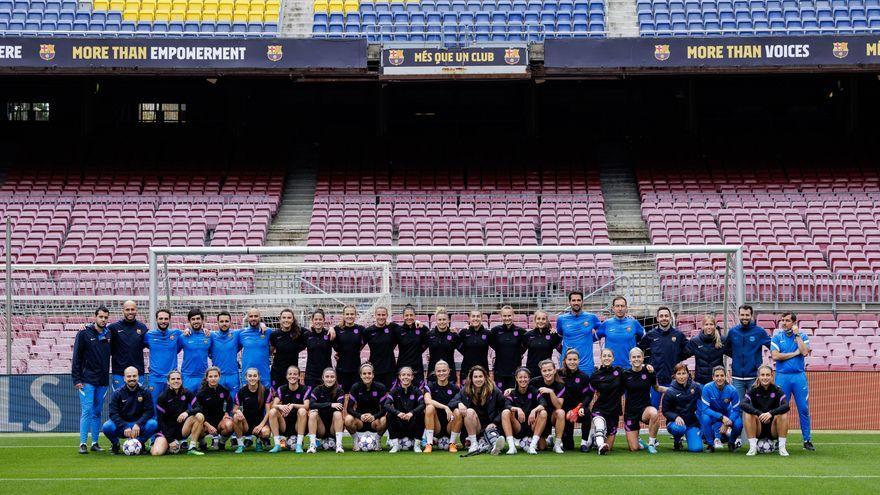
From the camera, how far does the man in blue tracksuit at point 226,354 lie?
1588cm

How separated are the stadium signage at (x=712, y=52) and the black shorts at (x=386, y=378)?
12724 mm

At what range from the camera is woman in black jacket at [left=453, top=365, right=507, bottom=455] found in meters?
14.7

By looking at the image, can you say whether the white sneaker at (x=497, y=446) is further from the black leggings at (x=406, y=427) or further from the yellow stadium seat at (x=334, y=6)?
the yellow stadium seat at (x=334, y=6)

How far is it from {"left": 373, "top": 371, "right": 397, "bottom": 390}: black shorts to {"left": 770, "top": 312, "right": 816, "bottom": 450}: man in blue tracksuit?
4.99m

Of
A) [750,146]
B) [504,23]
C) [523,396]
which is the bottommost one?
[523,396]

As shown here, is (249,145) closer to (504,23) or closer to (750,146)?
(504,23)

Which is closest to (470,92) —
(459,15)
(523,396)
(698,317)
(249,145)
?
(459,15)

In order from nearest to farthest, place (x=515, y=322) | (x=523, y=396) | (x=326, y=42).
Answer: (x=523, y=396), (x=515, y=322), (x=326, y=42)

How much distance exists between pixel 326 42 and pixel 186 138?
6.63 meters

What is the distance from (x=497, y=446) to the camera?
1451 cm

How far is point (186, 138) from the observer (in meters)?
31.6

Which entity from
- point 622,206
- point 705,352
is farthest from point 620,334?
point 622,206

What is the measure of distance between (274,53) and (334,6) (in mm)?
5355

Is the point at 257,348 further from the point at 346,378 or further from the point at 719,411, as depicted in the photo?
the point at 719,411
